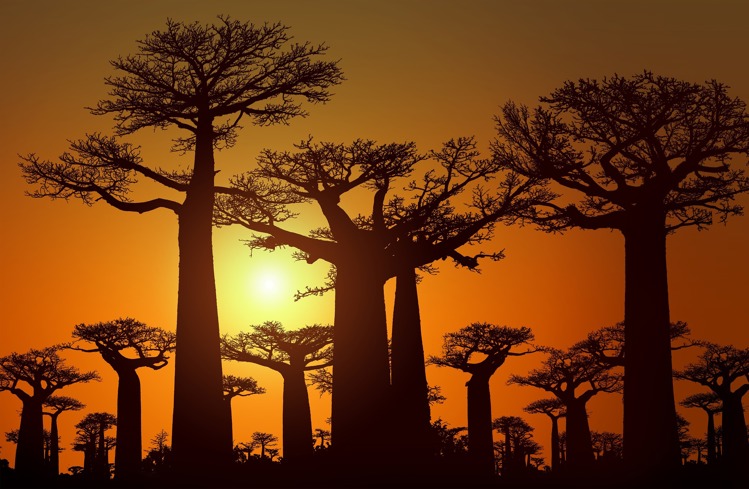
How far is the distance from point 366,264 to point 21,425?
2377 cm

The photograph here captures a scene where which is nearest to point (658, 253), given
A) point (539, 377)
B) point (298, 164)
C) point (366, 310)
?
point (366, 310)

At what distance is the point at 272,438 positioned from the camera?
229 feet

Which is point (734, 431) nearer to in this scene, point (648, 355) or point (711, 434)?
point (711, 434)

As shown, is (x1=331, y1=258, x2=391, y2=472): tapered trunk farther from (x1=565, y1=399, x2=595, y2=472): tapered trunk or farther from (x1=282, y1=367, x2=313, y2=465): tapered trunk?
(x1=565, y1=399, x2=595, y2=472): tapered trunk

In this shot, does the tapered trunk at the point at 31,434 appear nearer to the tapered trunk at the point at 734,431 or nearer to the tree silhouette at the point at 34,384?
the tree silhouette at the point at 34,384

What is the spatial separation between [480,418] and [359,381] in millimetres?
14747

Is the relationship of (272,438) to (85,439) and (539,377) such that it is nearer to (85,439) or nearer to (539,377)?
(85,439)

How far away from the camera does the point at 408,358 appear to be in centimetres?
3278

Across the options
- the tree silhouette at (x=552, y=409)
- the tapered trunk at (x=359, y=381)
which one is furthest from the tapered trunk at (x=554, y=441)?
the tapered trunk at (x=359, y=381)

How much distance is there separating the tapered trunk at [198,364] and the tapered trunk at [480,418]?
16.1 m

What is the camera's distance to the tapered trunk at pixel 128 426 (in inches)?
1529

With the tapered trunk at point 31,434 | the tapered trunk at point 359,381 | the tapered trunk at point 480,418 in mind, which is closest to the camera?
the tapered trunk at point 359,381

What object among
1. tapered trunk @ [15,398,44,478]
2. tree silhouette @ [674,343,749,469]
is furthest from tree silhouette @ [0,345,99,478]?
tree silhouette @ [674,343,749,469]

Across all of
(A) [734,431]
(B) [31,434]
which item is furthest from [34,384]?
(A) [734,431]
